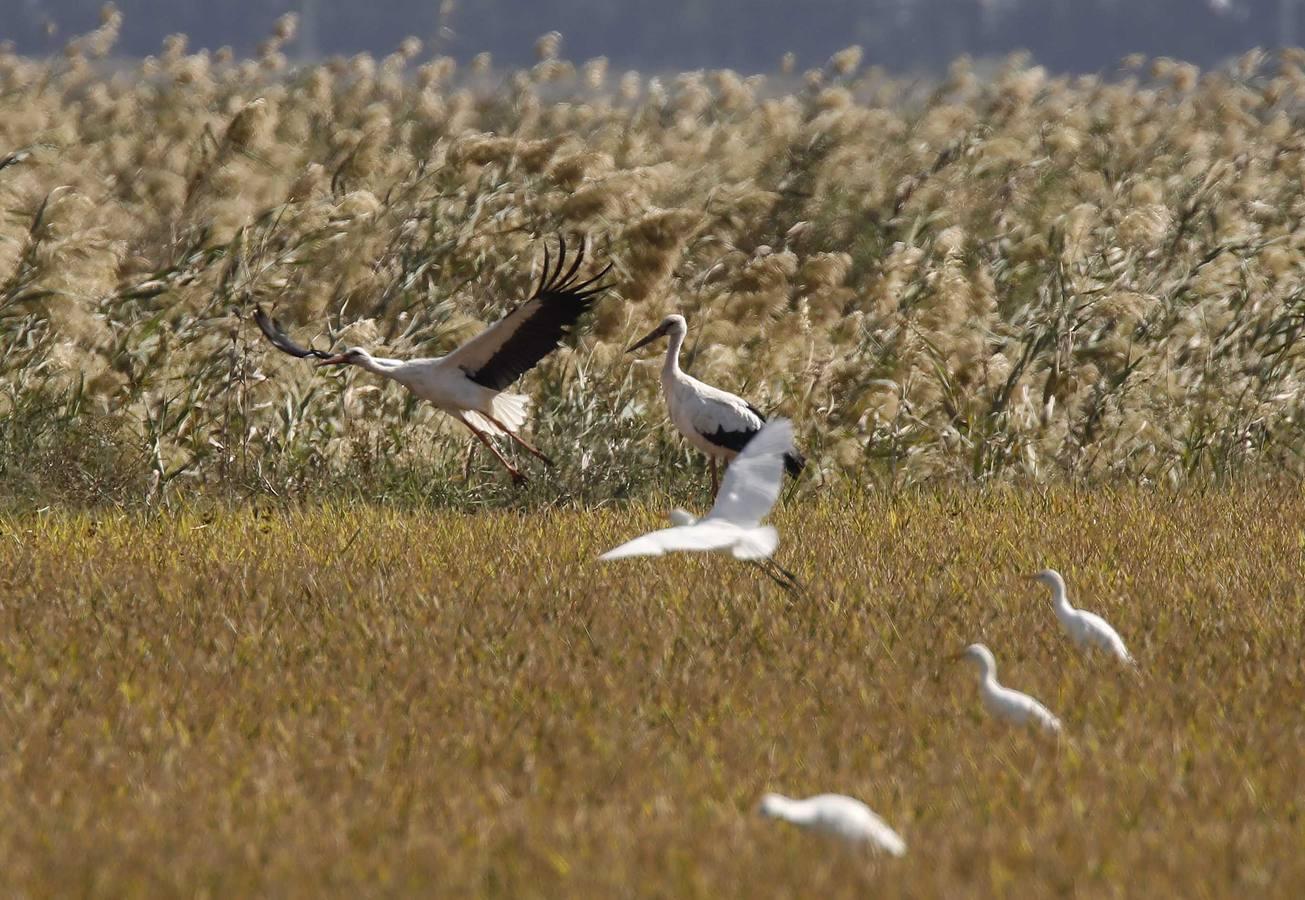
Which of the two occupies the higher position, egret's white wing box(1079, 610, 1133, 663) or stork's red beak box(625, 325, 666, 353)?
egret's white wing box(1079, 610, 1133, 663)

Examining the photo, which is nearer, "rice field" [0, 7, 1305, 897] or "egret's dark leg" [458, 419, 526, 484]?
"rice field" [0, 7, 1305, 897]

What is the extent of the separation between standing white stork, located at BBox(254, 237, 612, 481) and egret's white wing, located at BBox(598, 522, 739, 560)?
3.73 meters

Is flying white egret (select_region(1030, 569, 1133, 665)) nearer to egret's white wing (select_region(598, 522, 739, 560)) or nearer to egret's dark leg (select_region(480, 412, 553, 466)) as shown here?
egret's white wing (select_region(598, 522, 739, 560))

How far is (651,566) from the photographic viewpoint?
700cm

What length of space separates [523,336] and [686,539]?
4.30 m

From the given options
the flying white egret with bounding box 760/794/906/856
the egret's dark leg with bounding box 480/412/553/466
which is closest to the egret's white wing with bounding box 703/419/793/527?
the flying white egret with bounding box 760/794/906/856

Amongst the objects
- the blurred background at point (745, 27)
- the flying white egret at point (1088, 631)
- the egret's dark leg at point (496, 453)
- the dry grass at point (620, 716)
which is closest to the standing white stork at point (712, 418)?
the egret's dark leg at point (496, 453)

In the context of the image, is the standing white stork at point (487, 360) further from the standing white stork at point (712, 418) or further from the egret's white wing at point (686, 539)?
the egret's white wing at point (686, 539)

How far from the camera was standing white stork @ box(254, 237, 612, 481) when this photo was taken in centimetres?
891

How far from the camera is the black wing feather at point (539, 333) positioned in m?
8.85

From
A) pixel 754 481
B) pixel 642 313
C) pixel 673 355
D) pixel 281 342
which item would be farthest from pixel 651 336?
pixel 754 481

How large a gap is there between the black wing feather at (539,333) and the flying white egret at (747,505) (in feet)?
11.2

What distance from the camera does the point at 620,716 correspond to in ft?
15.6

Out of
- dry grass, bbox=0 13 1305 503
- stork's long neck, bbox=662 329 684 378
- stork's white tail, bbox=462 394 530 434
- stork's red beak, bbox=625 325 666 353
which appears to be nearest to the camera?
stork's white tail, bbox=462 394 530 434
